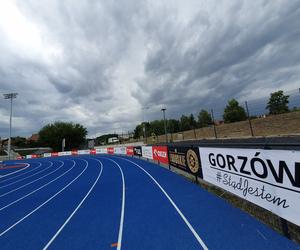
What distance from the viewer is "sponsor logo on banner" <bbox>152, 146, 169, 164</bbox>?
52.2 feet

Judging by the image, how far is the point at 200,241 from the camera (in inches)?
180

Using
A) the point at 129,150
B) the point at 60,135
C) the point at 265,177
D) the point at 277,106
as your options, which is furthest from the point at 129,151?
the point at 60,135

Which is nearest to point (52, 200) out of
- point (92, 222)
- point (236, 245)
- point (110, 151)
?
point (92, 222)

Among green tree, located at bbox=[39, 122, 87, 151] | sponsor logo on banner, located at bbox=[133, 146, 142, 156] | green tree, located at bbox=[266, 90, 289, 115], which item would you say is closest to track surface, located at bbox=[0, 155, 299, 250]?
green tree, located at bbox=[266, 90, 289, 115]

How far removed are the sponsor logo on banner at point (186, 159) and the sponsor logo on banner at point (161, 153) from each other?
138 cm

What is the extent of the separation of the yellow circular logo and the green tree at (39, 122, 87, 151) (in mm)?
73956

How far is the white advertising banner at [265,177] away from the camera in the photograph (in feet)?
12.5

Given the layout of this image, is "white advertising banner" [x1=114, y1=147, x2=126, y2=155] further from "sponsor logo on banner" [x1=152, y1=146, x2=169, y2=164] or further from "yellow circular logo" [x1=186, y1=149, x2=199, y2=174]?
"yellow circular logo" [x1=186, y1=149, x2=199, y2=174]

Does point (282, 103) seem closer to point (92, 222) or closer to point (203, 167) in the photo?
point (203, 167)

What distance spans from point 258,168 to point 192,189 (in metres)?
4.82

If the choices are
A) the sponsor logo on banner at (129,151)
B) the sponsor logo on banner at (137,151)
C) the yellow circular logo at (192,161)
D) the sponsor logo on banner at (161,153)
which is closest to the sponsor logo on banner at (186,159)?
the yellow circular logo at (192,161)

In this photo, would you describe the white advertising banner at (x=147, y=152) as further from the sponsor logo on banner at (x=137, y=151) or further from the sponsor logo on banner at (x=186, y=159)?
the sponsor logo on banner at (x=186, y=159)

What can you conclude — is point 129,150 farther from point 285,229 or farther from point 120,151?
point 285,229

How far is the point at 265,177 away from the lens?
457 cm
